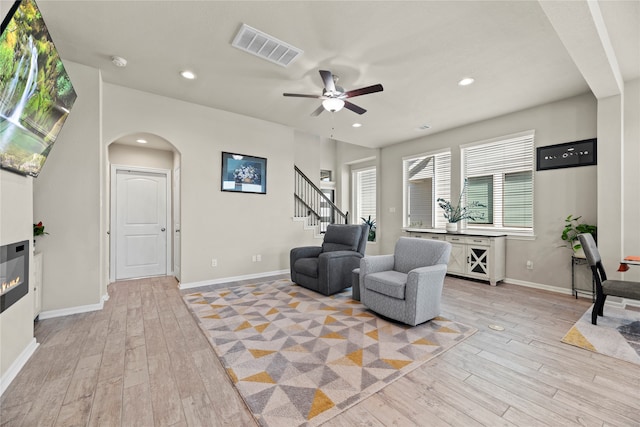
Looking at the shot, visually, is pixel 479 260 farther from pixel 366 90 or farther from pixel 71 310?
pixel 71 310

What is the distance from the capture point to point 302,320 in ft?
9.64

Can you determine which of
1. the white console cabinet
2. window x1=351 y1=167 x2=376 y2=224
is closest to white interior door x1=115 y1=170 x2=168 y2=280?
window x1=351 y1=167 x2=376 y2=224

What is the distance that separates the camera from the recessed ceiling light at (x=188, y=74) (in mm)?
3361

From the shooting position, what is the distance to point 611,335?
8.43ft

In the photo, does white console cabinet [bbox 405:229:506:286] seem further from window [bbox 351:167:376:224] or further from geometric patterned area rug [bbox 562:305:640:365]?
window [bbox 351:167:376:224]

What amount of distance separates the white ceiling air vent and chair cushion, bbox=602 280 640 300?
12.7ft

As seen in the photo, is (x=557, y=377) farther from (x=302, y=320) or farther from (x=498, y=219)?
(x=498, y=219)

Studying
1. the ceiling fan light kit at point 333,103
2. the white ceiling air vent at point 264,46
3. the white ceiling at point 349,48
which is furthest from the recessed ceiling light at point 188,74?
the ceiling fan light kit at point 333,103

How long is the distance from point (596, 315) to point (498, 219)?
7.54ft

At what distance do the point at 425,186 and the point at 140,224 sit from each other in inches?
225

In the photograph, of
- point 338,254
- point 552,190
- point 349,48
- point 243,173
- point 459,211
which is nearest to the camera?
point 349,48

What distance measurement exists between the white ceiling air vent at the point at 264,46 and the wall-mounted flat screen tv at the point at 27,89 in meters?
1.44

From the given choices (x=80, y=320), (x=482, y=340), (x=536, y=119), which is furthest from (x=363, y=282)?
(x=536, y=119)

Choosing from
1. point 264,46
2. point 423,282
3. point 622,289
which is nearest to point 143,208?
point 264,46
